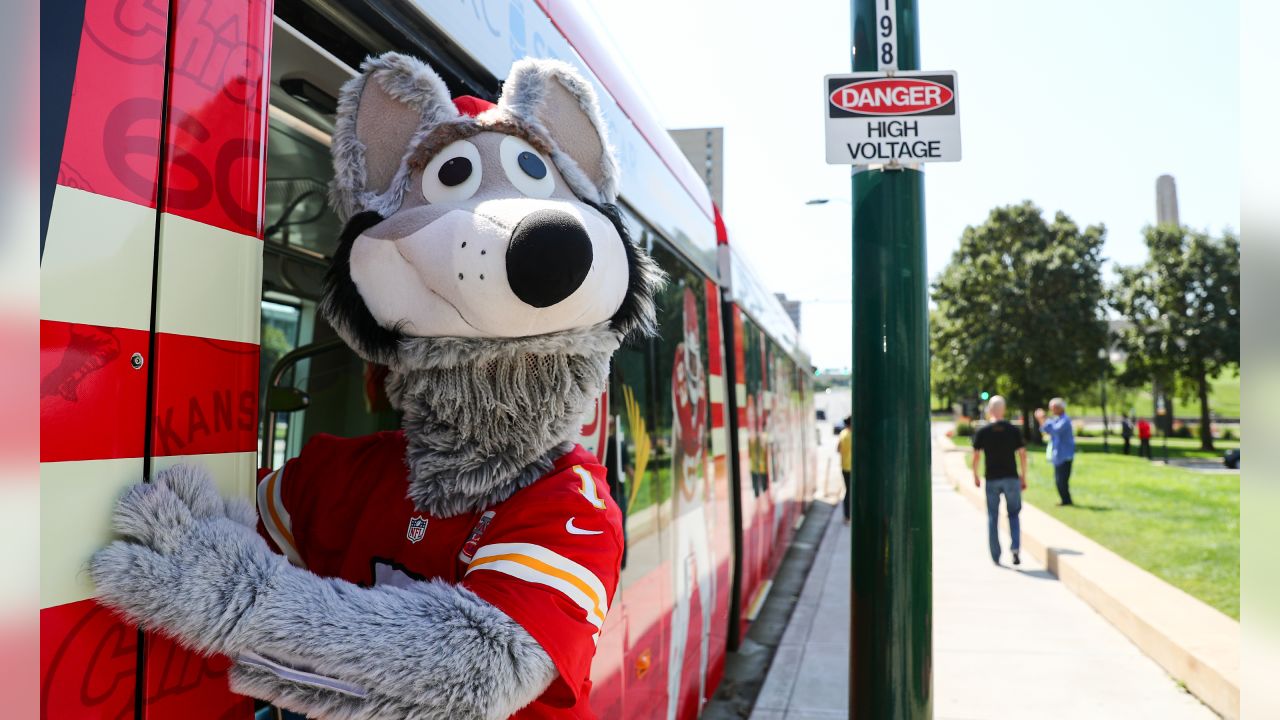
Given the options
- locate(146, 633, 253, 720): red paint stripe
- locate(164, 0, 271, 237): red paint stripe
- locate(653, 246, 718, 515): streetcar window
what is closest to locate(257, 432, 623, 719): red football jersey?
locate(146, 633, 253, 720): red paint stripe

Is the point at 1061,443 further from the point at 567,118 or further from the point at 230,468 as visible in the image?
the point at 230,468

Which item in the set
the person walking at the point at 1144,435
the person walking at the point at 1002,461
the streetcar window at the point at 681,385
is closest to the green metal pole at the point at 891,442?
the streetcar window at the point at 681,385

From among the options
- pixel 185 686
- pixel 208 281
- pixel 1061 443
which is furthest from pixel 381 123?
pixel 1061 443

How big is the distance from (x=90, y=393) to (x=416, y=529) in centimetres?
64

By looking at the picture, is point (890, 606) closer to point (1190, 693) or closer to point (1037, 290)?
point (1190, 693)

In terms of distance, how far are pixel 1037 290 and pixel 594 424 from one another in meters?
41.4

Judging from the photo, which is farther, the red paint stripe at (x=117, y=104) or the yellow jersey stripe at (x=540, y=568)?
the yellow jersey stripe at (x=540, y=568)

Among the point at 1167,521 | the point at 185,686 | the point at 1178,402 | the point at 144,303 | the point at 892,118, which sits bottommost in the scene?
the point at 1167,521

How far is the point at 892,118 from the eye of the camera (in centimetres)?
360

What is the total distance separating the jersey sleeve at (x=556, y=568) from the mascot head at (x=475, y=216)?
30cm

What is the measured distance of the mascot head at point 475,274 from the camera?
145 centimetres

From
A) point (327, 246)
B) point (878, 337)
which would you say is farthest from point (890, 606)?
point (327, 246)

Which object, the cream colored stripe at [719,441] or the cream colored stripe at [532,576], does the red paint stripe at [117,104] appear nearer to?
the cream colored stripe at [532,576]

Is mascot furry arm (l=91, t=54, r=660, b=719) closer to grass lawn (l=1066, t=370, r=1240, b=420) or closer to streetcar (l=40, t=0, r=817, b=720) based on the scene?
streetcar (l=40, t=0, r=817, b=720)
